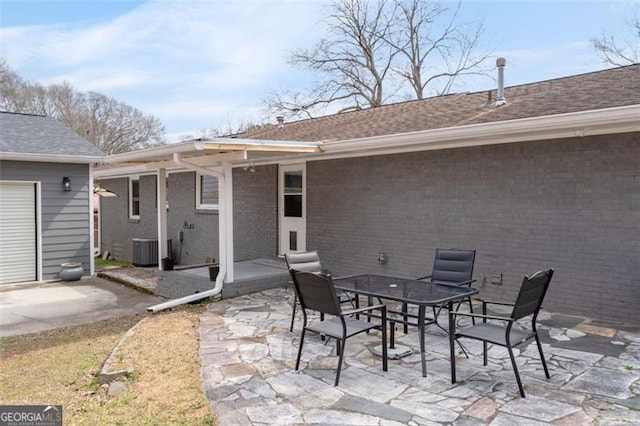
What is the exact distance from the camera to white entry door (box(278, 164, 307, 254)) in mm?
9484

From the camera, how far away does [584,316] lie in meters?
5.86

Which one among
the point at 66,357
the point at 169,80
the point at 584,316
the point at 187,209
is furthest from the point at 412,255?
the point at 169,80

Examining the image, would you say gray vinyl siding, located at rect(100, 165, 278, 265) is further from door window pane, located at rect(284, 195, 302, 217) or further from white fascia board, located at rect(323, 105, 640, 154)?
white fascia board, located at rect(323, 105, 640, 154)

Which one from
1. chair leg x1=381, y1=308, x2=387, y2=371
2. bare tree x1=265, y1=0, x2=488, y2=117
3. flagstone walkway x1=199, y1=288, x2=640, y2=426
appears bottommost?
flagstone walkway x1=199, y1=288, x2=640, y2=426

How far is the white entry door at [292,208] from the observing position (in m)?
9.48

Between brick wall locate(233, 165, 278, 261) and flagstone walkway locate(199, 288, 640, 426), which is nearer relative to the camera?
flagstone walkway locate(199, 288, 640, 426)

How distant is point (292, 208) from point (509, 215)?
4607 millimetres

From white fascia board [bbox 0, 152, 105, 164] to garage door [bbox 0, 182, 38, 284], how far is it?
2.01ft

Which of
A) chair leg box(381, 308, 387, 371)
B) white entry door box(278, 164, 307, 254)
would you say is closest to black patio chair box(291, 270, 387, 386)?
chair leg box(381, 308, 387, 371)

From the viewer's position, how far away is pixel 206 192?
475 inches

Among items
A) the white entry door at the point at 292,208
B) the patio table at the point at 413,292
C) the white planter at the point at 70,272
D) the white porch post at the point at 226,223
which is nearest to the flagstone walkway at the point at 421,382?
the patio table at the point at 413,292

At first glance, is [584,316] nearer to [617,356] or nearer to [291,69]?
[617,356]

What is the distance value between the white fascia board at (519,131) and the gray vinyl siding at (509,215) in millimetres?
140

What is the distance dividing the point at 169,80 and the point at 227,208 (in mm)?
16018
